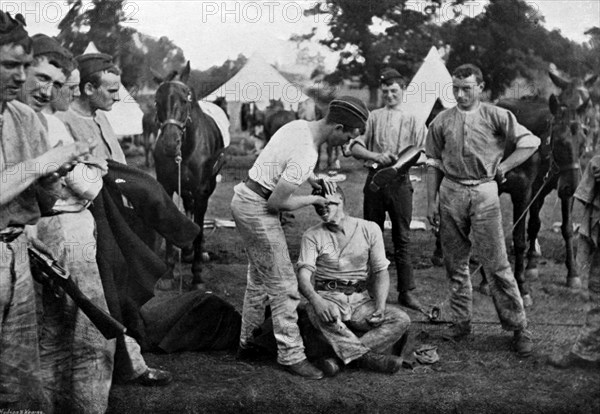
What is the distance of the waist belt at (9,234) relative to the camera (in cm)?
424

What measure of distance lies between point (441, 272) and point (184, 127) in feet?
8.22

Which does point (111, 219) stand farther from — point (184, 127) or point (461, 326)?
point (461, 326)

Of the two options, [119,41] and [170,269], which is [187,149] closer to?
[170,269]

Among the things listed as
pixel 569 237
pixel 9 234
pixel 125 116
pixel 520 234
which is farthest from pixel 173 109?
pixel 569 237

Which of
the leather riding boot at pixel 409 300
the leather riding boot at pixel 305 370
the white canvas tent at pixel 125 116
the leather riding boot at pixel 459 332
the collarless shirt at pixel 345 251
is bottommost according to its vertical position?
the leather riding boot at pixel 305 370

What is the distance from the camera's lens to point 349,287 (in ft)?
18.3

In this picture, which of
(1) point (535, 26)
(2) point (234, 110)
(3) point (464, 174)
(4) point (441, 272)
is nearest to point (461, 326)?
(4) point (441, 272)

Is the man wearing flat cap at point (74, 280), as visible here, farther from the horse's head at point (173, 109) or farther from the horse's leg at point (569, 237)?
the horse's leg at point (569, 237)

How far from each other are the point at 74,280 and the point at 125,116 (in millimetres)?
1704

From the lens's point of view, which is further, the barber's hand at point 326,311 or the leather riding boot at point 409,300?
the leather riding boot at point 409,300

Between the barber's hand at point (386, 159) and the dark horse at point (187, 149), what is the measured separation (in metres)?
1.49

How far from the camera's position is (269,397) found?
5.08 metres

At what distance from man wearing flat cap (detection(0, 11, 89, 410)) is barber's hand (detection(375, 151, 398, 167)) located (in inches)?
107

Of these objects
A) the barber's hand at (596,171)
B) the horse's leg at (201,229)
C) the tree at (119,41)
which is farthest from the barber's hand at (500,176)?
the tree at (119,41)
